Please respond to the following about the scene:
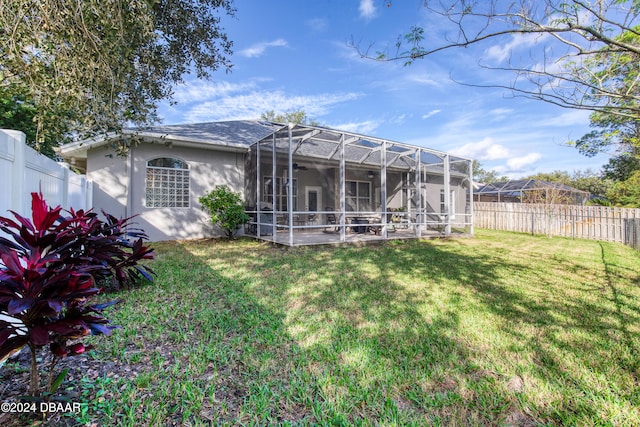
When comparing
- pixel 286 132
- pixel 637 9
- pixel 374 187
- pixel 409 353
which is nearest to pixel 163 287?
pixel 409 353

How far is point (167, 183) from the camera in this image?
31.0 feet

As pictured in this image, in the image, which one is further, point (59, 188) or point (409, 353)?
point (59, 188)

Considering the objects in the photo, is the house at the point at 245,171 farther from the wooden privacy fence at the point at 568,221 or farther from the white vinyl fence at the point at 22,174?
the wooden privacy fence at the point at 568,221

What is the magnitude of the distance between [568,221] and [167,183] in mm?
17014

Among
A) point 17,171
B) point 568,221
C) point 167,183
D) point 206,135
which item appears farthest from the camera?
point 568,221

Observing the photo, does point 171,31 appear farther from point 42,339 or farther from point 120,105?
point 42,339

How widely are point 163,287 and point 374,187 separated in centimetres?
1290

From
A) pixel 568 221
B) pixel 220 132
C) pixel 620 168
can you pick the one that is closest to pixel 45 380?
pixel 220 132

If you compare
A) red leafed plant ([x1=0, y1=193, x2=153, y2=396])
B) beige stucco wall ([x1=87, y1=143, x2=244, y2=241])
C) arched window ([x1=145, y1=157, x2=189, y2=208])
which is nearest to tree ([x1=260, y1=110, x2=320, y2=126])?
beige stucco wall ([x1=87, y1=143, x2=244, y2=241])

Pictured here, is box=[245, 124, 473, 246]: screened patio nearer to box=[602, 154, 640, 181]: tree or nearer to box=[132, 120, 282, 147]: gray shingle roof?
box=[132, 120, 282, 147]: gray shingle roof

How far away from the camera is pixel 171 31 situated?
546cm

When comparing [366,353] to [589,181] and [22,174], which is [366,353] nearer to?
[22,174]

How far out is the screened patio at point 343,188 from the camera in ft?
29.4

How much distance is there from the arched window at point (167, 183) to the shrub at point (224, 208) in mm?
890
